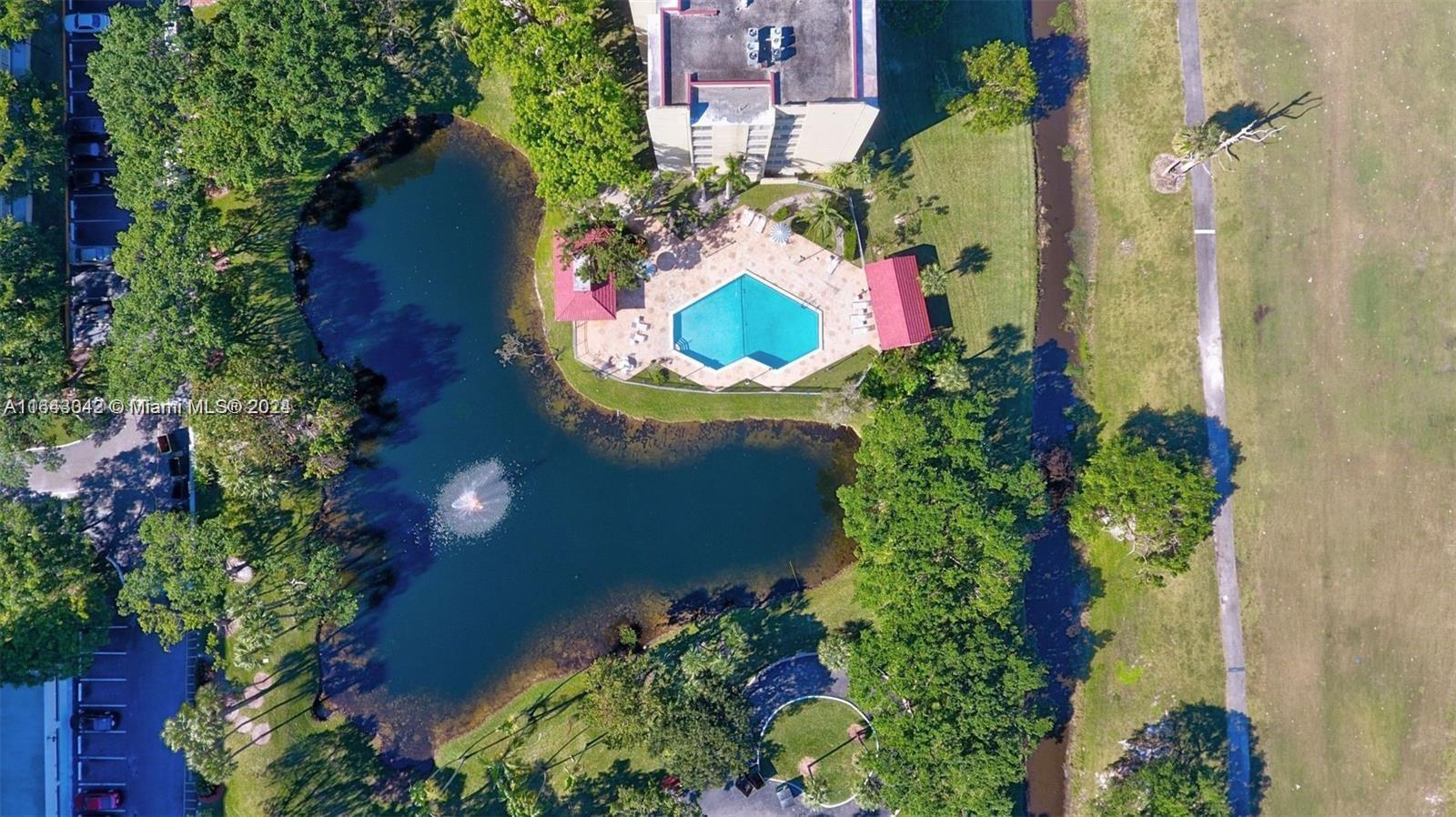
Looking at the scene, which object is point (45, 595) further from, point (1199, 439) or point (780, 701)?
point (1199, 439)

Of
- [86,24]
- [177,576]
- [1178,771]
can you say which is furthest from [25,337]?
[1178,771]

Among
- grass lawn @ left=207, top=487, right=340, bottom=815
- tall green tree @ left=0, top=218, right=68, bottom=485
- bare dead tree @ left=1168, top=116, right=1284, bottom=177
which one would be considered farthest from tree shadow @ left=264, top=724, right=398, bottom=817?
bare dead tree @ left=1168, top=116, right=1284, bottom=177

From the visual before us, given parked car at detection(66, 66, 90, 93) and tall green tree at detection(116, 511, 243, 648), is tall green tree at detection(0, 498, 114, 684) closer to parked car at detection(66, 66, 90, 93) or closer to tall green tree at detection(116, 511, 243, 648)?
tall green tree at detection(116, 511, 243, 648)

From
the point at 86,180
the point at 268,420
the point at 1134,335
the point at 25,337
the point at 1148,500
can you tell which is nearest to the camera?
the point at 25,337

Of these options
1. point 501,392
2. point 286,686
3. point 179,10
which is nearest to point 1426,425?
point 501,392

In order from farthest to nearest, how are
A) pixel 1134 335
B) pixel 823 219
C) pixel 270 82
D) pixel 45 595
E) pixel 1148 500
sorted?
pixel 1134 335
pixel 823 219
pixel 1148 500
pixel 45 595
pixel 270 82

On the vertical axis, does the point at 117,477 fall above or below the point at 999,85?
below

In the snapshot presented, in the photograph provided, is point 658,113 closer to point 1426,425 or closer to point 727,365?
point 727,365
